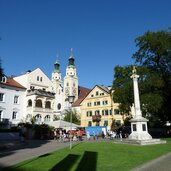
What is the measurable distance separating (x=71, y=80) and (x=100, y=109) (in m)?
55.0

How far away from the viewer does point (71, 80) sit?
405ft

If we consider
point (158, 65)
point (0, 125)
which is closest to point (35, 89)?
point (0, 125)

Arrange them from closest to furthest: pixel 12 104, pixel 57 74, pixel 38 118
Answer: pixel 12 104
pixel 38 118
pixel 57 74

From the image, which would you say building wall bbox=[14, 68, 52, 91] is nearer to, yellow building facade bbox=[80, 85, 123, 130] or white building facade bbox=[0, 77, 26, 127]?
white building facade bbox=[0, 77, 26, 127]

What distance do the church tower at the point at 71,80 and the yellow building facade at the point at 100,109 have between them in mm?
41606

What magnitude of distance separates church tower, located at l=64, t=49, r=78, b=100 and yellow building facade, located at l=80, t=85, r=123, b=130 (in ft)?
137

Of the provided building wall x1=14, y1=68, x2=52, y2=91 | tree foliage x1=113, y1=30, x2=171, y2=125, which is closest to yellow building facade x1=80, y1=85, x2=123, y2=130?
building wall x1=14, y1=68, x2=52, y2=91

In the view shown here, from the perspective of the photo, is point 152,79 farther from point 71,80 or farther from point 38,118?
point 71,80

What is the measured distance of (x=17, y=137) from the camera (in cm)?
3769

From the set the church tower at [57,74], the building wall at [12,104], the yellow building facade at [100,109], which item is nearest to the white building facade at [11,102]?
the building wall at [12,104]

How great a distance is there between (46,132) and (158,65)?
862 inches

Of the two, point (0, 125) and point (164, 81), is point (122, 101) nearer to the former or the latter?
point (164, 81)

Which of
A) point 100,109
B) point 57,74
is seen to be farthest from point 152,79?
point 57,74

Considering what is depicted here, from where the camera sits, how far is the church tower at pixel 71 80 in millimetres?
119688
